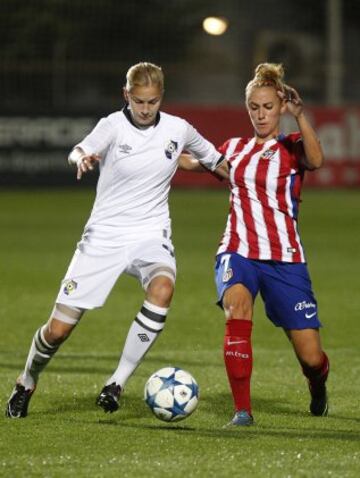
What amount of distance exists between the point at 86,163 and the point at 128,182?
49 centimetres

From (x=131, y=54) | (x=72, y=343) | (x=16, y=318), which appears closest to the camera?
(x=72, y=343)

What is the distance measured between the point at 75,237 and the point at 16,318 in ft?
25.3

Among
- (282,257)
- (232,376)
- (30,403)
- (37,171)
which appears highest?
(282,257)

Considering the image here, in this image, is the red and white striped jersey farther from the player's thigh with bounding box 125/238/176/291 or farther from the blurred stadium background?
the blurred stadium background

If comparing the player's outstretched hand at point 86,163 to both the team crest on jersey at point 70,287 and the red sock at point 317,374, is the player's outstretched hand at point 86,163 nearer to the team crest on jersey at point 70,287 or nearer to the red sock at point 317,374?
the team crest on jersey at point 70,287

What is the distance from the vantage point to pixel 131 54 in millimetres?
31297

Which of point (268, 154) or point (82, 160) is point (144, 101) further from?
point (268, 154)

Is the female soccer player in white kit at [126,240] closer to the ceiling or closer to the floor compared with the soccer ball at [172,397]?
closer to the ceiling

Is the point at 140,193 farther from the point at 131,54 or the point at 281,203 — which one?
the point at 131,54

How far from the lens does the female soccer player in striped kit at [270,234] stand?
Answer: 714 cm

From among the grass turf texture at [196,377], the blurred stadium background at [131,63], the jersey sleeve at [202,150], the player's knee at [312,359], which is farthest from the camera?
the blurred stadium background at [131,63]

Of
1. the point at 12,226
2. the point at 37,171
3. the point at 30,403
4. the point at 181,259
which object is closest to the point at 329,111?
the point at 37,171

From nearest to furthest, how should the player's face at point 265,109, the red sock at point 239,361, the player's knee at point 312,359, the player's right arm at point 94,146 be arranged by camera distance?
the player's right arm at point 94,146 → the red sock at point 239,361 → the player's face at point 265,109 → the player's knee at point 312,359

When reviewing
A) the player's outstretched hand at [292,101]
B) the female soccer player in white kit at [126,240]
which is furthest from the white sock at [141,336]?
the player's outstretched hand at [292,101]
